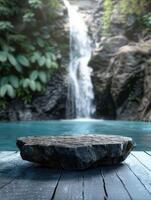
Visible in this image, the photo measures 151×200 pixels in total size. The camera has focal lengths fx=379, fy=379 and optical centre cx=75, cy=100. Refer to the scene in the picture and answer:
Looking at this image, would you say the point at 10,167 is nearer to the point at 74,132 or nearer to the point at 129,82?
the point at 74,132

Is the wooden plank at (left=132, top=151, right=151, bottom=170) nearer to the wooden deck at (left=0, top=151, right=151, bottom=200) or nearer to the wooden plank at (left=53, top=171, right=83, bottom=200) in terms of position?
the wooden deck at (left=0, top=151, right=151, bottom=200)

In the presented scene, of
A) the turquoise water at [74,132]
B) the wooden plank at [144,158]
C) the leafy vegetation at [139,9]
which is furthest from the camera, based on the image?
the leafy vegetation at [139,9]

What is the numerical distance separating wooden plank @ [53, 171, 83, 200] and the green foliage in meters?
9.63

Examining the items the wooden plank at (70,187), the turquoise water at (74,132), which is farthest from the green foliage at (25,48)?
the wooden plank at (70,187)

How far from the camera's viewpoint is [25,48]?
1321 centimetres

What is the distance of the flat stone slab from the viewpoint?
8.28ft

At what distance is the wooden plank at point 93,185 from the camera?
193 cm

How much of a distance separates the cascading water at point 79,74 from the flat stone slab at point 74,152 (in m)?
10.4

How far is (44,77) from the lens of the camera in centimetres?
1276

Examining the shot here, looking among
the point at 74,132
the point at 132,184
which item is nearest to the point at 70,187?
the point at 132,184

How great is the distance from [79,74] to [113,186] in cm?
1202

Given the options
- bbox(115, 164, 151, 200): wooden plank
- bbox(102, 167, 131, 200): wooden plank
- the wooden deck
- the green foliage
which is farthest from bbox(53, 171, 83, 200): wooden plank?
the green foliage

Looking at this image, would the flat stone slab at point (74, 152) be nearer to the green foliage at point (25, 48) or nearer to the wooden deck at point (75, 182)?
the wooden deck at point (75, 182)

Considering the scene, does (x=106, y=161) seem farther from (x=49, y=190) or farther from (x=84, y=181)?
(x=49, y=190)
